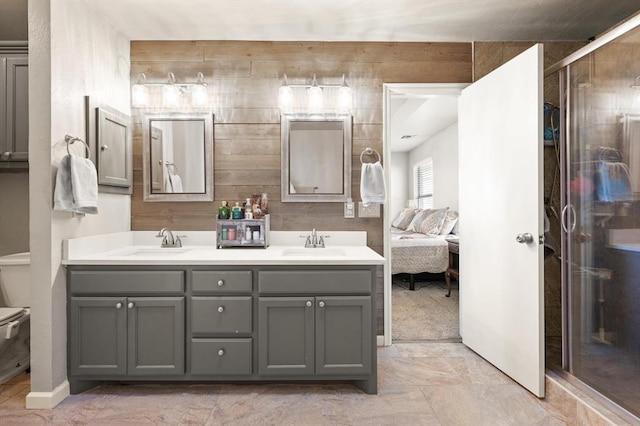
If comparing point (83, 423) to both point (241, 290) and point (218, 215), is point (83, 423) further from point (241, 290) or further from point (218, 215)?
point (218, 215)

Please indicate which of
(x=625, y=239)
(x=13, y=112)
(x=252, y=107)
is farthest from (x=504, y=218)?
(x=13, y=112)

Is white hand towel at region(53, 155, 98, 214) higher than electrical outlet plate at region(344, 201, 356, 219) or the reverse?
higher

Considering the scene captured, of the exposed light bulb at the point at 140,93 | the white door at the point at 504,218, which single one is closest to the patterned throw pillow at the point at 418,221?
the white door at the point at 504,218

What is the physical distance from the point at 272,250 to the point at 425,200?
578 centimetres

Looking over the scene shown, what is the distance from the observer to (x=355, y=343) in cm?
208

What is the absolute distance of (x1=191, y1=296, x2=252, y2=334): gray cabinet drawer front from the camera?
208cm

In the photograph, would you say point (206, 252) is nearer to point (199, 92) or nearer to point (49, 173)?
point (49, 173)

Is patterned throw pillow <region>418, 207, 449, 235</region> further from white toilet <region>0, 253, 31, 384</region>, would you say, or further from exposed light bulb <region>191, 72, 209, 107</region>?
white toilet <region>0, 253, 31, 384</region>

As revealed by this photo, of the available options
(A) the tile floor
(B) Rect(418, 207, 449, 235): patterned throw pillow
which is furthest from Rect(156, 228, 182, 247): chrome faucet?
(B) Rect(418, 207, 449, 235): patterned throw pillow

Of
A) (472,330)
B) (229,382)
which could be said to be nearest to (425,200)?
(472,330)

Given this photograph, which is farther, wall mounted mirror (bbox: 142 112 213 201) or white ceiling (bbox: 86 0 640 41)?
wall mounted mirror (bbox: 142 112 213 201)

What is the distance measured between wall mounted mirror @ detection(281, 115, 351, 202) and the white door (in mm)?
947

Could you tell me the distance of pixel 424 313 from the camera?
3572mm

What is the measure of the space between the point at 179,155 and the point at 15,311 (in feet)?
4.74
